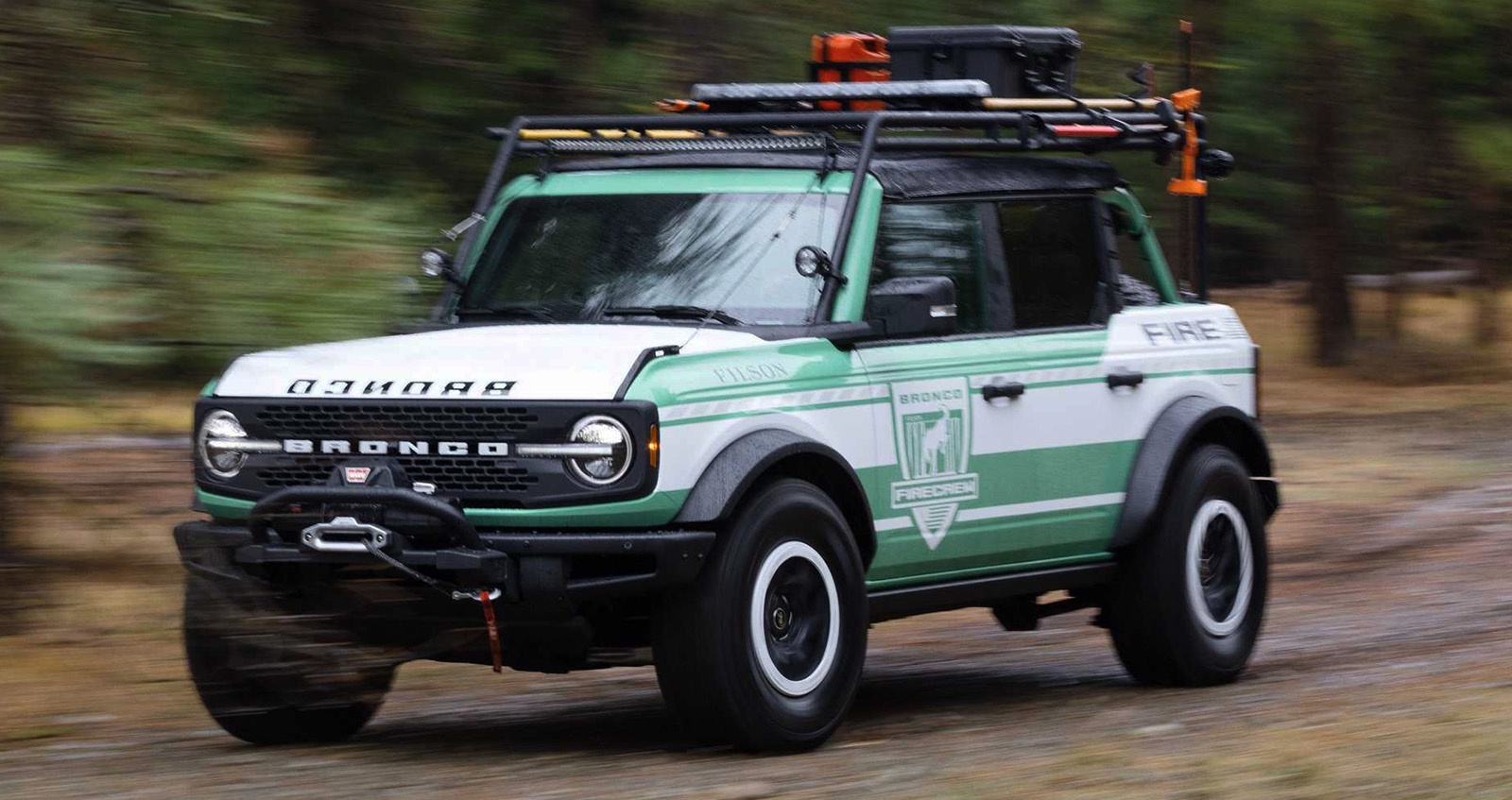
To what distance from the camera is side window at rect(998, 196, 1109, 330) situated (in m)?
8.26

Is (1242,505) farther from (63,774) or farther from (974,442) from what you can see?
(63,774)

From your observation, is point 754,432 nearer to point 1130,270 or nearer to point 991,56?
point 991,56

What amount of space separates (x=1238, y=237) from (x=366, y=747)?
19.0 metres

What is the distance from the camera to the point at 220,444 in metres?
6.91

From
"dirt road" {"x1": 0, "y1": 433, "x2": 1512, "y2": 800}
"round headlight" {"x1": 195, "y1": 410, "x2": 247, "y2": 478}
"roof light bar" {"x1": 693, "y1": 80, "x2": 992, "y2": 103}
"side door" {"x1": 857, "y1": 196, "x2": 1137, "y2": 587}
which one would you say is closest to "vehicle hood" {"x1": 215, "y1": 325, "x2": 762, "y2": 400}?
"round headlight" {"x1": 195, "y1": 410, "x2": 247, "y2": 478}

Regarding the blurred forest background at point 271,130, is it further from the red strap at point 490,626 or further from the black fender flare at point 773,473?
the black fender flare at point 773,473

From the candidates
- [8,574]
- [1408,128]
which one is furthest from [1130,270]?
[1408,128]

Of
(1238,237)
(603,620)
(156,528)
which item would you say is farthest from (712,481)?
(1238,237)

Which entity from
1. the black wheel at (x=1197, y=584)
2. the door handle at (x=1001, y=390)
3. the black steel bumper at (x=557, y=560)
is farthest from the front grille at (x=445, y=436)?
the black wheel at (x=1197, y=584)

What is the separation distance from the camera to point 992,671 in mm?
9578

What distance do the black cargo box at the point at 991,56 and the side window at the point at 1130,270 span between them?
588 mm

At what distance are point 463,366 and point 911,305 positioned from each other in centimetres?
149

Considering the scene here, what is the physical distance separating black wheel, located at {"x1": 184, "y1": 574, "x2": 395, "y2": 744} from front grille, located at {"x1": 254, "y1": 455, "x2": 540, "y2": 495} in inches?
15.6

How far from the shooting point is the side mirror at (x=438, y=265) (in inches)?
289
